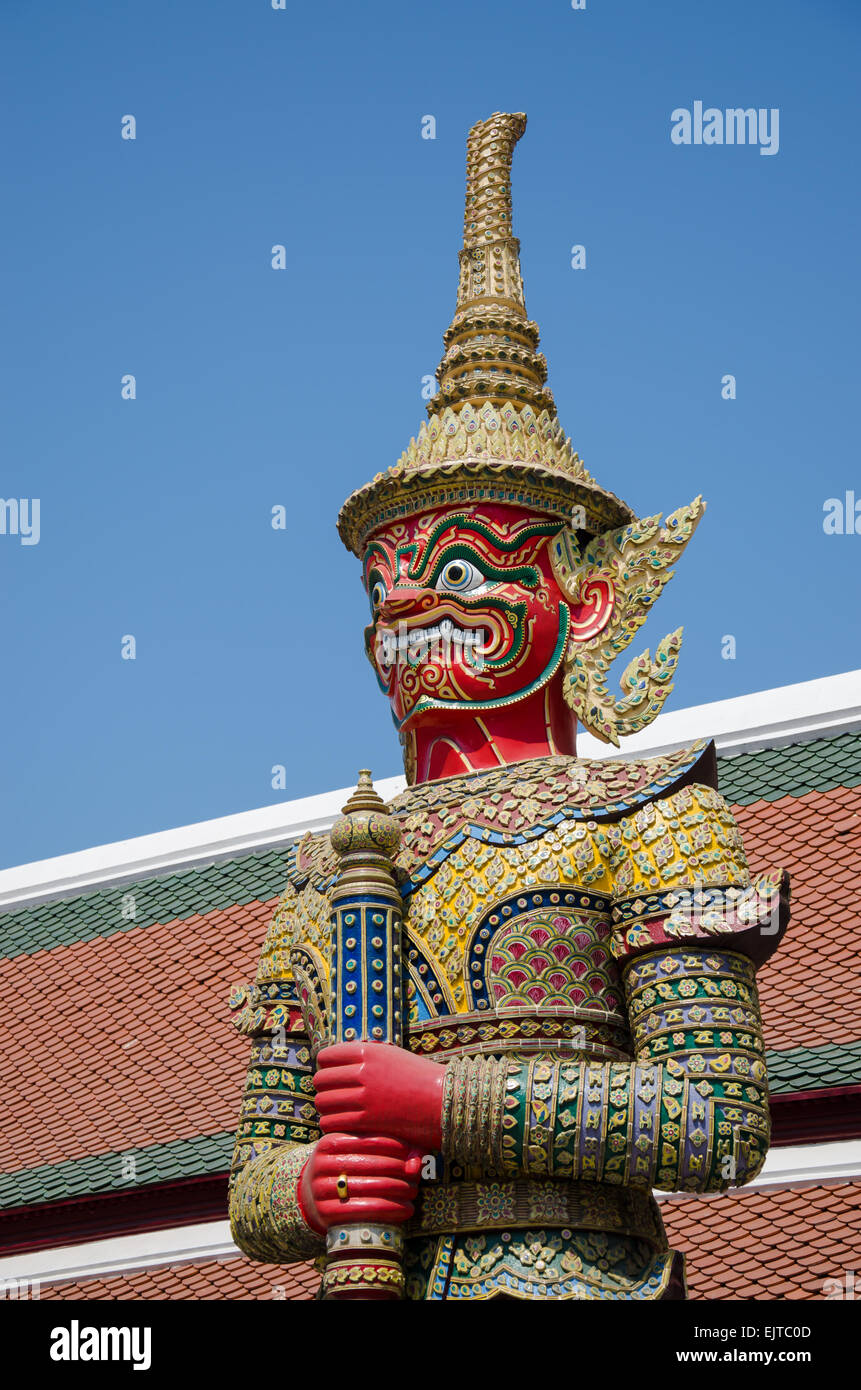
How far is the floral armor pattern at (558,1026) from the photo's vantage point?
478 cm

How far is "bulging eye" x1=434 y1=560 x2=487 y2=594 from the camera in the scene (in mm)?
5688

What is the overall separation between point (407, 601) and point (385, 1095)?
5.00ft

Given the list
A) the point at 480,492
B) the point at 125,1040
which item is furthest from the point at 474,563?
the point at 125,1040

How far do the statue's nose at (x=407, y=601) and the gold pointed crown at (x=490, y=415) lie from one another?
0.94 feet

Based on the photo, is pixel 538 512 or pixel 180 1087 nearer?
pixel 538 512

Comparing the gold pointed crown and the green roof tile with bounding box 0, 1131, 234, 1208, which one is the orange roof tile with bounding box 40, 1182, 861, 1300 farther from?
the gold pointed crown

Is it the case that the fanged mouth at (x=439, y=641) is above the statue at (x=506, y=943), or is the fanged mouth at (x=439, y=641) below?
above

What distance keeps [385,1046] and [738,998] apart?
3.02 ft

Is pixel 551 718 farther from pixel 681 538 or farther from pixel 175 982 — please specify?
pixel 175 982

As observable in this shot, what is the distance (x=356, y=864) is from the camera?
5199 mm

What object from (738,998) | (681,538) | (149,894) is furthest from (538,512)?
(149,894)

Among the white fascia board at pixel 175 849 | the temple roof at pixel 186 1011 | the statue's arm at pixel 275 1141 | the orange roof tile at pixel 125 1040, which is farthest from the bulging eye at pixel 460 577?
the white fascia board at pixel 175 849

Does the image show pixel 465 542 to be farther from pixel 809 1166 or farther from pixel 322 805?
pixel 322 805

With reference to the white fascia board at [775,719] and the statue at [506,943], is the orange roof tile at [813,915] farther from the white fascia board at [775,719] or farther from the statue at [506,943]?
the statue at [506,943]
